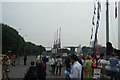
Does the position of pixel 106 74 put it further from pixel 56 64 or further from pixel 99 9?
pixel 99 9

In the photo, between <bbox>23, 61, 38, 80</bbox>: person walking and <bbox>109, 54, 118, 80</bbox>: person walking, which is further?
<bbox>109, 54, 118, 80</bbox>: person walking

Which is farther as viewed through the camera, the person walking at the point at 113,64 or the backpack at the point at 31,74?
the person walking at the point at 113,64

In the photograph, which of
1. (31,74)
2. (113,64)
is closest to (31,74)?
(31,74)

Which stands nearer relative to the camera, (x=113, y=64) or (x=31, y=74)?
(x=31, y=74)

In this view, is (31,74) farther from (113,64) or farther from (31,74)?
(113,64)

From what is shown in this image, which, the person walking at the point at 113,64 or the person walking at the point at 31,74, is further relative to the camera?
the person walking at the point at 113,64

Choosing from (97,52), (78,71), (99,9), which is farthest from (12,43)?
(78,71)

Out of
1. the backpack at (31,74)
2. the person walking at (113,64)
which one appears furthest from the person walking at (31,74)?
the person walking at (113,64)

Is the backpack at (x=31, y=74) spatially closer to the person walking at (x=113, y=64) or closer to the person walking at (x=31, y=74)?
the person walking at (x=31, y=74)

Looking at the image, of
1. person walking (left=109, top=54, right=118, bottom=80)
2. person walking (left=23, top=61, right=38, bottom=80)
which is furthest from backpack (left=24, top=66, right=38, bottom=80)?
person walking (left=109, top=54, right=118, bottom=80)

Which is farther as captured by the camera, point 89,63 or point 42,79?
point 89,63

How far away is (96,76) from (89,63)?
1.74m

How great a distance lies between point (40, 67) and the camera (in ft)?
40.0

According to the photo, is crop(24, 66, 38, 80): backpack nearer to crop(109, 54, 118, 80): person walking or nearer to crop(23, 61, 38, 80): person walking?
crop(23, 61, 38, 80): person walking
